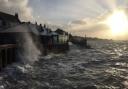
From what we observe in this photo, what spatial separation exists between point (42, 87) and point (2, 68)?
11281 mm

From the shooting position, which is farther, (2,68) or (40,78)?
(2,68)

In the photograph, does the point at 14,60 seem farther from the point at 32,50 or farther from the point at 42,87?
the point at 42,87

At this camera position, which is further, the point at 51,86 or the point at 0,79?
the point at 0,79

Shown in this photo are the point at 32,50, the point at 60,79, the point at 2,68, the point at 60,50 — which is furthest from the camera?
the point at 60,50

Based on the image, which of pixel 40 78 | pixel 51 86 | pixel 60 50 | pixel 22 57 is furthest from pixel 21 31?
pixel 51 86

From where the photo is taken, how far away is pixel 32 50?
146 feet

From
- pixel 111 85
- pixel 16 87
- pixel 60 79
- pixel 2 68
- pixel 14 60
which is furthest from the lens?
pixel 14 60

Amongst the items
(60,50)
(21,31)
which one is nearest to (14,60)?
(21,31)

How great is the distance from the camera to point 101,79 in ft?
81.8

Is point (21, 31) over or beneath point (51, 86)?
over

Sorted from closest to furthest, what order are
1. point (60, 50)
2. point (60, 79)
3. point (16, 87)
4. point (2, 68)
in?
point (16, 87) < point (60, 79) < point (2, 68) < point (60, 50)

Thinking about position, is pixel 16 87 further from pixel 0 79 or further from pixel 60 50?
pixel 60 50

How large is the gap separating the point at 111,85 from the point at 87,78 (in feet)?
12.4

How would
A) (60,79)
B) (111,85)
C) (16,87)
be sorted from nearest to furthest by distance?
1. (16,87)
2. (111,85)
3. (60,79)
